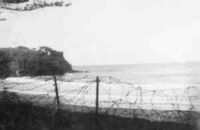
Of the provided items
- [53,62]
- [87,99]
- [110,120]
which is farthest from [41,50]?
[110,120]

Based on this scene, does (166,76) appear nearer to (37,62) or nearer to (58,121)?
(37,62)

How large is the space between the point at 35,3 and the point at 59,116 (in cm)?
424

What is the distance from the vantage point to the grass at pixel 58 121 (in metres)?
7.55

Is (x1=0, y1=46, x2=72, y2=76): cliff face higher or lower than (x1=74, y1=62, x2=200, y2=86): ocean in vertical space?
higher

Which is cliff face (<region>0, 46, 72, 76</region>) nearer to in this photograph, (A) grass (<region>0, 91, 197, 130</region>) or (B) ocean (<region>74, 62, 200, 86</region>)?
(B) ocean (<region>74, 62, 200, 86</region>)

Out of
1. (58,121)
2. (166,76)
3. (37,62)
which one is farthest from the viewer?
(37,62)

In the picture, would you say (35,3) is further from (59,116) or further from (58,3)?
(59,116)

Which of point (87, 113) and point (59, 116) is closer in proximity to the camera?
point (59, 116)

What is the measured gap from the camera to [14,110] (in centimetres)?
837

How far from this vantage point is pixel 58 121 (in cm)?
799

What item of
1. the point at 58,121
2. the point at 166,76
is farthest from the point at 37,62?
the point at 58,121

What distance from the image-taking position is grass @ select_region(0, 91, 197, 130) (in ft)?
24.8

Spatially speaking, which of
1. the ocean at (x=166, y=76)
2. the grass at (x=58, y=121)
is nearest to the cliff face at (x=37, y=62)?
the ocean at (x=166, y=76)

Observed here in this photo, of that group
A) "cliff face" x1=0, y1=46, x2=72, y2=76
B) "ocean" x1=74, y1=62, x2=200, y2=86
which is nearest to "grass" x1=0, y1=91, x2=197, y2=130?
"ocean" x1=74, y1=62, x2=200, y2=86
